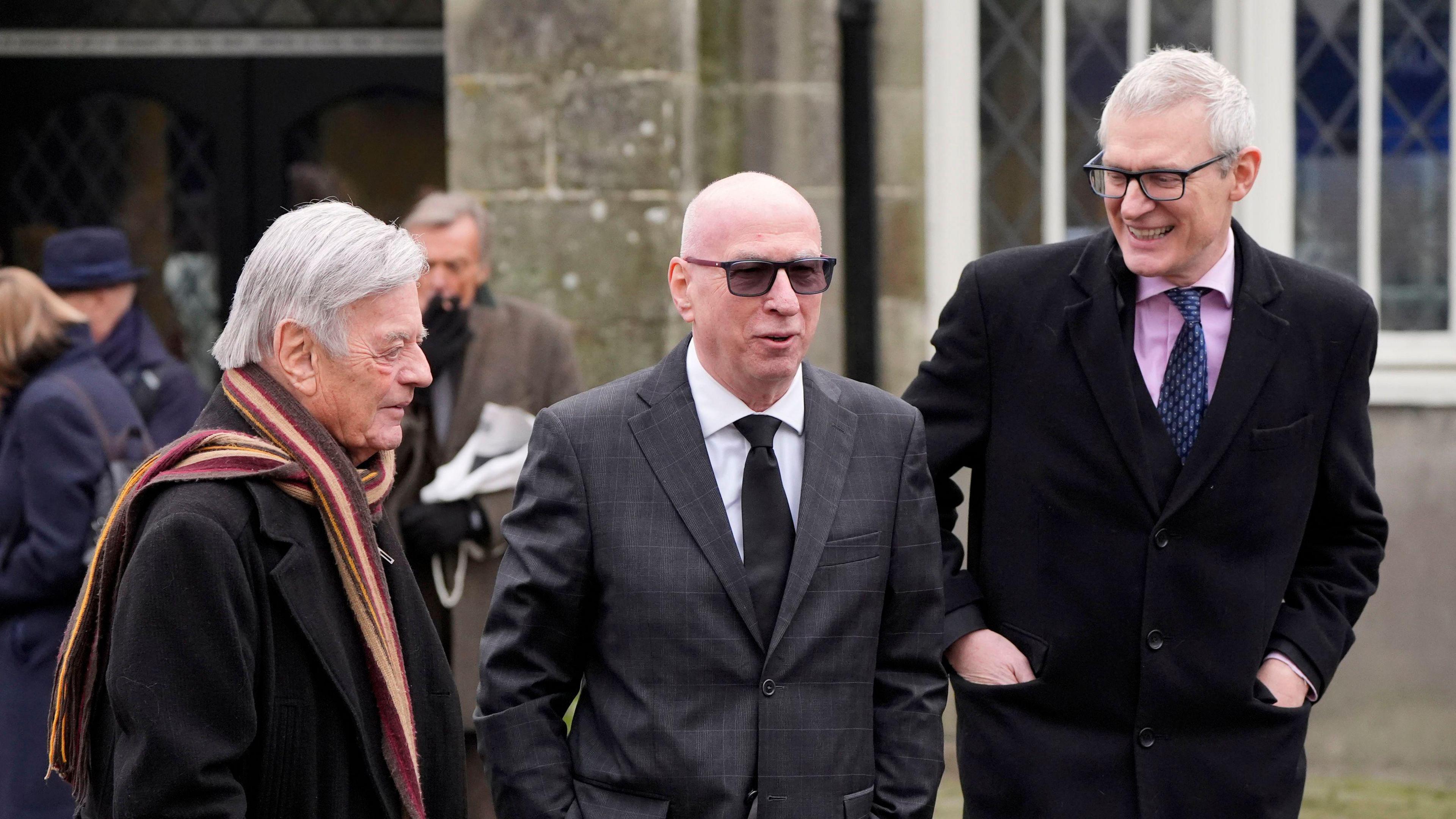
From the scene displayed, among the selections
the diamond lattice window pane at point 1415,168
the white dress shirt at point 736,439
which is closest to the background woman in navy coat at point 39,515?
the white dress shirt at point 736,439

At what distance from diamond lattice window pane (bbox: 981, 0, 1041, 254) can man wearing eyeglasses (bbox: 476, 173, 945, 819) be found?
13.3 feet

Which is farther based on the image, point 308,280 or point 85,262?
point 85,262

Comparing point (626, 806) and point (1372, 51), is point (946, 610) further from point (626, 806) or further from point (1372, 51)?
point (1372, 51)

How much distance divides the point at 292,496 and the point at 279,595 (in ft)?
0.49

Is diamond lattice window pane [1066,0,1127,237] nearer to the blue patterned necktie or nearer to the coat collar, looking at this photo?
the blue patterned necktie

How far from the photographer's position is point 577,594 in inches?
112

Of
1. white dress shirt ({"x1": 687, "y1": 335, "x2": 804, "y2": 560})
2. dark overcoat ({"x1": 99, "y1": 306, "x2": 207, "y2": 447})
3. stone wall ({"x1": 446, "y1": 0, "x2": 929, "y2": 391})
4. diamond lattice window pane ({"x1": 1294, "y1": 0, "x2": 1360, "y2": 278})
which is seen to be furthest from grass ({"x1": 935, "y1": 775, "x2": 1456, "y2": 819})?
white dress shirt ({"x1": 687, "y1": 335, "x2": 804, "y2": 560})

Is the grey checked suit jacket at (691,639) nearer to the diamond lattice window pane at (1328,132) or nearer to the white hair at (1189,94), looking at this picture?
the white hair at (1189,94)

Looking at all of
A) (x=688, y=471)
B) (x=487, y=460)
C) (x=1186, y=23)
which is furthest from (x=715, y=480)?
(x=1186, y=23)

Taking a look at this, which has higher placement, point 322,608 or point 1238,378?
point 1238,378

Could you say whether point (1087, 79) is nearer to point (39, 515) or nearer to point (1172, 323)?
point (1172, 323)

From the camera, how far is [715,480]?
2879mm

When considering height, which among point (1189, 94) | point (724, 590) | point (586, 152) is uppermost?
point (586, 152)

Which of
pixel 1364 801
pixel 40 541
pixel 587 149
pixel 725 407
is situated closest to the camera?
pixel 725 407
